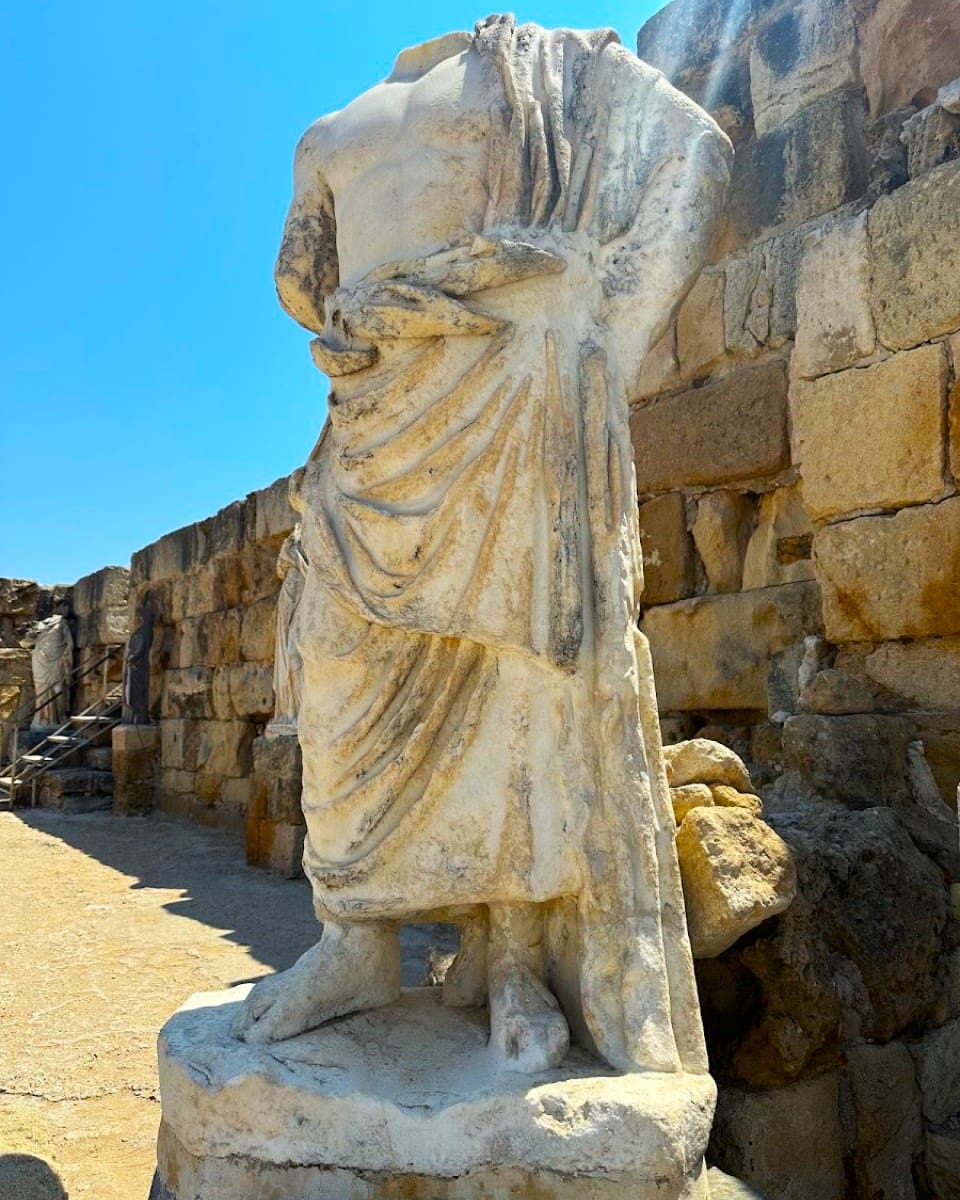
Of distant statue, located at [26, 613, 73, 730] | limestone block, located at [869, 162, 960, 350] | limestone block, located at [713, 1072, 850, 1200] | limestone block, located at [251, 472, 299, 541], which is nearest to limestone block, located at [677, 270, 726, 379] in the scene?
limestone block, located at [869, 162, 960, 350]

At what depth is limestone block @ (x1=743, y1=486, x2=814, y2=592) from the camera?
3.57 m

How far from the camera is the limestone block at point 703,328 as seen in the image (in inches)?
153

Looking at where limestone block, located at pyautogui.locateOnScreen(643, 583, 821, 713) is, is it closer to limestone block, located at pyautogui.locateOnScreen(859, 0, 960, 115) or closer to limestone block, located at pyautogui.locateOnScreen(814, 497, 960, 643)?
limestone block, located at pyautogui.locateOnScreen(814, 497, 960, 643)

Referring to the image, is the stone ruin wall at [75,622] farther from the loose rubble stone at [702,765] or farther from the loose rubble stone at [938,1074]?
the loose rubble stone at [938,1074]

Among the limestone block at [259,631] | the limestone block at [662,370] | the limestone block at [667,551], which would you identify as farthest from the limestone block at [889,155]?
the limestone block at [259,631]

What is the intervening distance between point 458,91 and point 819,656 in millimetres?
2094

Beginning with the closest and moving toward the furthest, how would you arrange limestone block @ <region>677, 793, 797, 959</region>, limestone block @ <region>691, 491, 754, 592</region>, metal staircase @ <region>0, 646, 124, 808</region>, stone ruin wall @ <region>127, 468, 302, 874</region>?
limestone block @ <region>677, 793, 797, 959</region>
limestone block @ <region>691, 491, 754, 592</region>
stone ruin wall @ <region>127, 468, 302, 874</region>
metal staircase @ <region>0, 646, 124, 808</region>

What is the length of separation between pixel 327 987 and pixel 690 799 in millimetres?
878

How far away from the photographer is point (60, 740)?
38.4 feet

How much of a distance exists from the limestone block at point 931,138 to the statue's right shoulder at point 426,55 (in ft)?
5.51

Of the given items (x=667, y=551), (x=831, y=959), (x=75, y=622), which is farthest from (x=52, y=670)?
(x=831, y=959)

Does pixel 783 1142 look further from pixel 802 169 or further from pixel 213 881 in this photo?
pixel 213 881

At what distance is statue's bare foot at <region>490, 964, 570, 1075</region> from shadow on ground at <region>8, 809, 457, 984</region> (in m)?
1.41

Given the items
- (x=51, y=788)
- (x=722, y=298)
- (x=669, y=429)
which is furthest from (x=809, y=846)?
(x=51, y=788)
